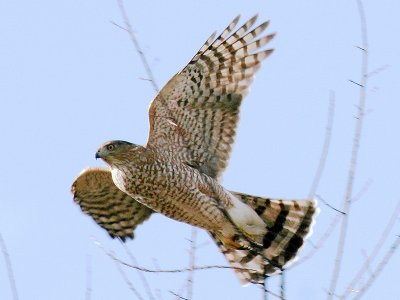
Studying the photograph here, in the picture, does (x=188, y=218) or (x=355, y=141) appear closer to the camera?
(x=355, y=141)

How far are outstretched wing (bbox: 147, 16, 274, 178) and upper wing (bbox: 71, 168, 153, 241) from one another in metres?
0.99

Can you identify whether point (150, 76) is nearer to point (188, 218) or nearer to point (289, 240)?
point (188, 218)

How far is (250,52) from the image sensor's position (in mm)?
6906

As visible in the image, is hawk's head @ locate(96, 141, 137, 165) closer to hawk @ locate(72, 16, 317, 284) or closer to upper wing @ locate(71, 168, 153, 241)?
hawk @ locate(72, 16, 317, 284)

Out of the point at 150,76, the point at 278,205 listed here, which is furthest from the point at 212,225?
the point at 150,76

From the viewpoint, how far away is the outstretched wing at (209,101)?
683 centimetres

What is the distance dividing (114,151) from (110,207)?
117cm

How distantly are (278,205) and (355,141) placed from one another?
11.4ft

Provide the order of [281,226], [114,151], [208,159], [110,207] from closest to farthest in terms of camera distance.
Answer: [114,151] < [208,159] < [281,226] < [110,207]

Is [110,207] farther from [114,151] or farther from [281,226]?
[281,226]

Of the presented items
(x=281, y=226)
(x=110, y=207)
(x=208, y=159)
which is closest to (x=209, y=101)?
(x=208, y=159)

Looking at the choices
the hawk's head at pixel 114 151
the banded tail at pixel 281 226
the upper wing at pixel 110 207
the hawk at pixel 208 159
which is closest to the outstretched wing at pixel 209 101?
the hawk at pixel 208 159

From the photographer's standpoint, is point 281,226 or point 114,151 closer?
point 114,151

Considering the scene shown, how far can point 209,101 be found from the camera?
7012 millimetres
